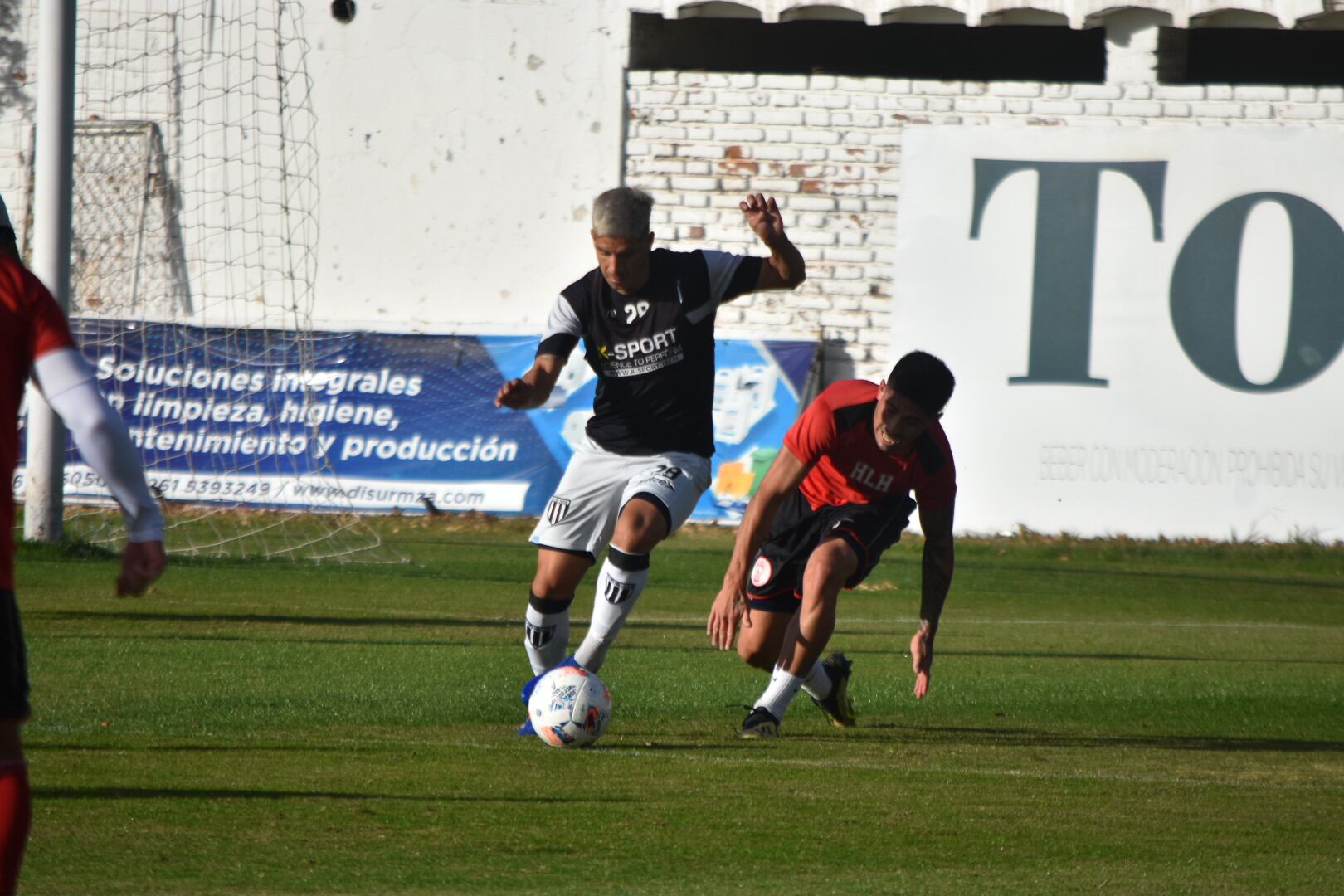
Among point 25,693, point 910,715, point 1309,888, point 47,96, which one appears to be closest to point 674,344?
point 910,715

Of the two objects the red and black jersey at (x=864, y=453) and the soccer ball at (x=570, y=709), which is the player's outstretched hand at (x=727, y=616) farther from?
the red and black jersey at (x=864, y=453)

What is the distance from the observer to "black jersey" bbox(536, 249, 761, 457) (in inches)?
282

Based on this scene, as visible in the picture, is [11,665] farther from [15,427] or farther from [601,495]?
[601,495]

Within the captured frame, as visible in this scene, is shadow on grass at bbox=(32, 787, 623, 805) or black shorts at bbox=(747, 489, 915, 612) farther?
black shorts at bbox=(747, 489, 915, 612)

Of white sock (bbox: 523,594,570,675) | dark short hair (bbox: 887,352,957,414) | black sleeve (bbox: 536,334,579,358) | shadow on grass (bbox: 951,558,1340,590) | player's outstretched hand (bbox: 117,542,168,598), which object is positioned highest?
black sleeve (bbox: 536,334,579,358)

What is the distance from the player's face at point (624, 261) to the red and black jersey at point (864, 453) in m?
0.93

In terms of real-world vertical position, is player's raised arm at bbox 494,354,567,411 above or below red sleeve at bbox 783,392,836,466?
above

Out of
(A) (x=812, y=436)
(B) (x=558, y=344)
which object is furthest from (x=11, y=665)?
(B) (x=558, y=344)

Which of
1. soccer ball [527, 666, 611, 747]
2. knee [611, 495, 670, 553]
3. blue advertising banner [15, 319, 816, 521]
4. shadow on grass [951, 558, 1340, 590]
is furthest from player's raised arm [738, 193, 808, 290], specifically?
blue advertising banner [15, 319, 816, 521]

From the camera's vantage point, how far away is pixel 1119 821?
549cm

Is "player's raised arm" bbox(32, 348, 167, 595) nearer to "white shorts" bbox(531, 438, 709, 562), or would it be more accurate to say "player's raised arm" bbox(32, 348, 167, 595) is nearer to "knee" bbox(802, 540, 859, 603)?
"white shorts" bbox(531, 438, 709, 562)

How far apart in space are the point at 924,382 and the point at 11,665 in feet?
13.1

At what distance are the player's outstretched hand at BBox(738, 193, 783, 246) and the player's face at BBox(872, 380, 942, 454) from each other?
0.78 m

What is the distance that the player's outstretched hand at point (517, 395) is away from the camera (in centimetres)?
658
